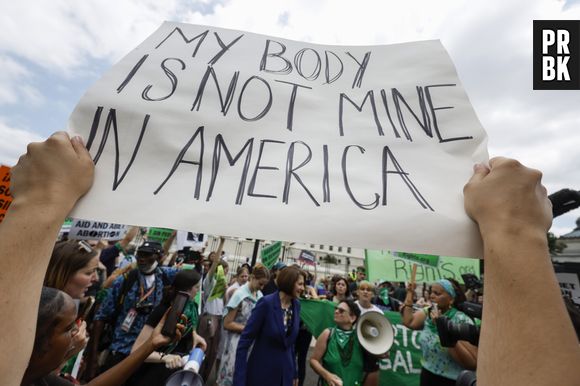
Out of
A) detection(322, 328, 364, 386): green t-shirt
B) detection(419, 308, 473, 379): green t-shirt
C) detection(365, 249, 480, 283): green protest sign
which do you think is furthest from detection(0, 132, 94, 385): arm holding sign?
detection(365, 249, 480, 283): green protest sign

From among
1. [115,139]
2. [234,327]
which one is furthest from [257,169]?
[234,327]

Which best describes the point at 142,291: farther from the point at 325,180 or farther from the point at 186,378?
the point at 325,180

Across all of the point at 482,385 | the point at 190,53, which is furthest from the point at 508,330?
the point at 190,53

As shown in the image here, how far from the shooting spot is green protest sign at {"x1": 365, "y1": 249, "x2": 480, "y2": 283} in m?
6.30

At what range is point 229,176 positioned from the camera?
103cm

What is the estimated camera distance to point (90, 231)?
13.1 ft

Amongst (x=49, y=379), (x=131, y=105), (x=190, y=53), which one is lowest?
(x=49, y=379)

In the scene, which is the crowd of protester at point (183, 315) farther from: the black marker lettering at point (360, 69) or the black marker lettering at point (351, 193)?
the black marker lettering at point (360, 69)

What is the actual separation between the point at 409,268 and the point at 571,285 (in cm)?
437

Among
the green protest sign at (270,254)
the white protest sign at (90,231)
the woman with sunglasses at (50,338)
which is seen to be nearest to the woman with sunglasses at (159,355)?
the woman with sunglasses at (50,338)

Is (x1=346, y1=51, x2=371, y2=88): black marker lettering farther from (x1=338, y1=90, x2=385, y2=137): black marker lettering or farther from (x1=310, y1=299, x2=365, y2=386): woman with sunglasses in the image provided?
(x1=310, y1=299, x2=365, y2=386): woman with sunglasses

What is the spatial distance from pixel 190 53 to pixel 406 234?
1169 millimetres

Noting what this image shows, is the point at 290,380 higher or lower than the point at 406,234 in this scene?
lower

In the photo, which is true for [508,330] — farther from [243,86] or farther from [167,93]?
[167,93]
